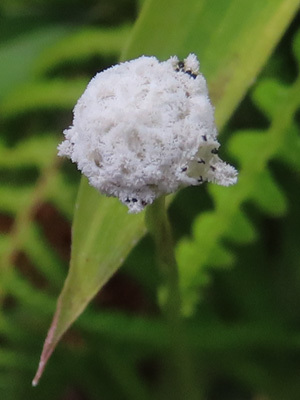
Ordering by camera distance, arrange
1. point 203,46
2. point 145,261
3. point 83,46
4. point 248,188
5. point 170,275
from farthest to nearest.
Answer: point 83,46 < point 145,261 < point 248,188 < point 203,46 < point 170,275

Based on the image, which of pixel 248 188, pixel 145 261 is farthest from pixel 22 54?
pixel 248 188

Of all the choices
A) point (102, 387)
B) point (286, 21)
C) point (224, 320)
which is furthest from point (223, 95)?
point (102, 387)

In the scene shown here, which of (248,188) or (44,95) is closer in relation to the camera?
(248,188)

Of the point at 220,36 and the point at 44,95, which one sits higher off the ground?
the point at 220,36

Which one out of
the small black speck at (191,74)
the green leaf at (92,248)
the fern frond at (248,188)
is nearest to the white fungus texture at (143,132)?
the small black speck at (191,74)

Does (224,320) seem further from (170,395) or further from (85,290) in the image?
(85,290)

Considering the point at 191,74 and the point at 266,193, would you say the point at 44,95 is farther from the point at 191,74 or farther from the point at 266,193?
the point at 191,74

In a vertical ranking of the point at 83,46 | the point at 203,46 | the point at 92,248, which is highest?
the point at 203,46
